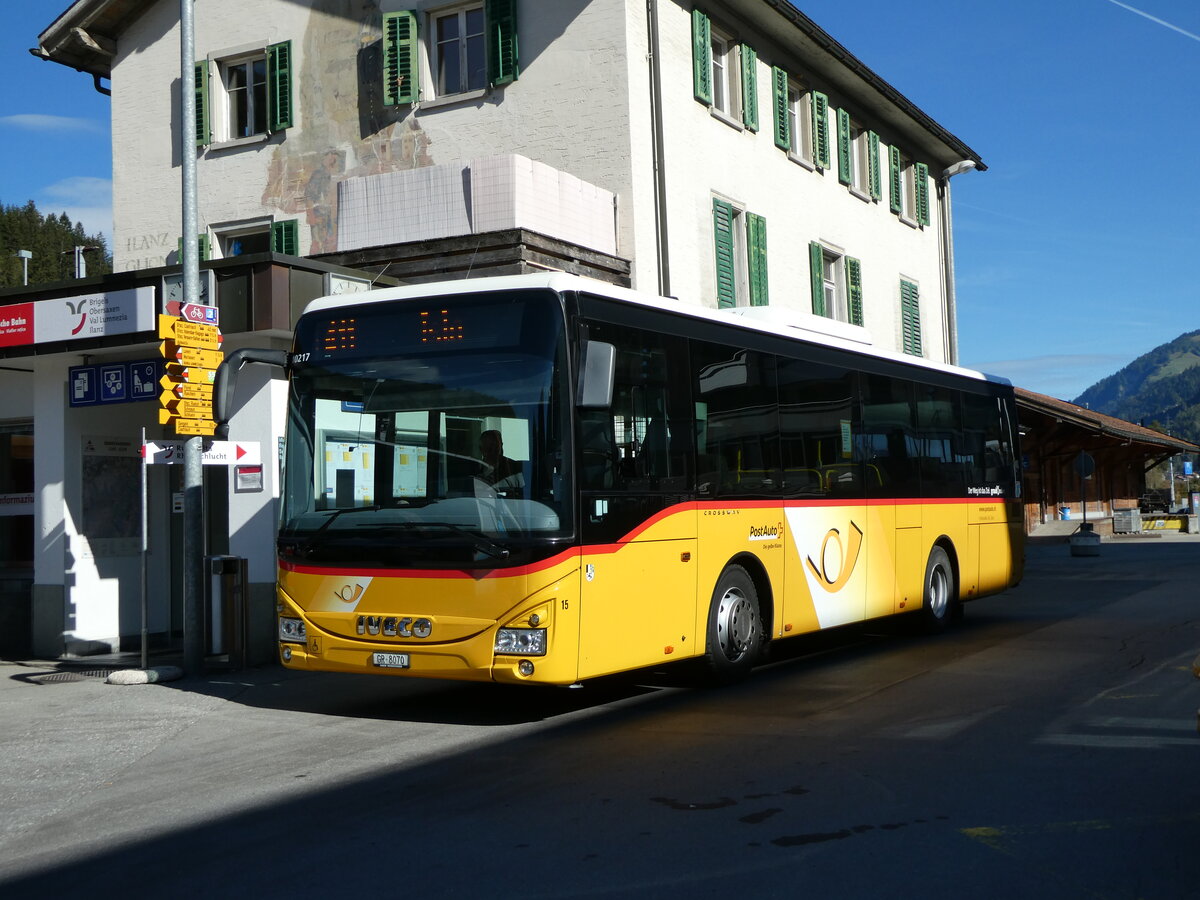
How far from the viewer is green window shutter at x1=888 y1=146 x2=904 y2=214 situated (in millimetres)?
27859

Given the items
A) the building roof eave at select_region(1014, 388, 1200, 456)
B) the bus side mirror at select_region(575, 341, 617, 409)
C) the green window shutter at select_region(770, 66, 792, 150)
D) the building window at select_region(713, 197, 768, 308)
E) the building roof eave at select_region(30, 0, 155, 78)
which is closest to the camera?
the bus side mirror at select_region(575, 341, 617, 409)

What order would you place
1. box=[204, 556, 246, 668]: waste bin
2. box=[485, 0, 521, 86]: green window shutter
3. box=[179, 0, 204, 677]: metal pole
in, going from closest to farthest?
box=[179, 0, 204, 677]: metal pole, box=[204, 556, 246, 668]: waste bin, box=[485, 0, 521, 86]: green window shutter

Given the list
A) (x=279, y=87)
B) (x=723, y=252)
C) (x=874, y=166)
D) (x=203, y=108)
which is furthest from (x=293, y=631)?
(x=874, y=166)

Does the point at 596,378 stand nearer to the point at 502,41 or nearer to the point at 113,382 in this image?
the point at 113,382

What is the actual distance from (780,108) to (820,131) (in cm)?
176

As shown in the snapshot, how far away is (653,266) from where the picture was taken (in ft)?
60.8

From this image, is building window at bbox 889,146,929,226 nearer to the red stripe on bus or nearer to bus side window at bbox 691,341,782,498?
bus side window at bbox 691,341,782,498

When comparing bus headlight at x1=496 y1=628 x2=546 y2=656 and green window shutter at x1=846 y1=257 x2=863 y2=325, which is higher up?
green window shutter at x1=846 y1=257 x2=863 y2=325

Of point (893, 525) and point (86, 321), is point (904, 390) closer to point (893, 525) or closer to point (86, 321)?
point (893, 525)

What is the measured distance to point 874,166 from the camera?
1057 inches

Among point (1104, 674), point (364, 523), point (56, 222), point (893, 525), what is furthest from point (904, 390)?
point (56, 222)

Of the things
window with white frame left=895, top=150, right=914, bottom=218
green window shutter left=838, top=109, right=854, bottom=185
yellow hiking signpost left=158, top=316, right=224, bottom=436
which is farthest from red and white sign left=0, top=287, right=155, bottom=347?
window with white frame left=895, top=150, right=914, bottom=218

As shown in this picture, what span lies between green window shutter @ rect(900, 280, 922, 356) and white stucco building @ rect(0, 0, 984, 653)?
3.35m

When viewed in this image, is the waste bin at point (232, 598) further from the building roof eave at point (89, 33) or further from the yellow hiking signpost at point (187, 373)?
the building roof eave at point (89, 33)
